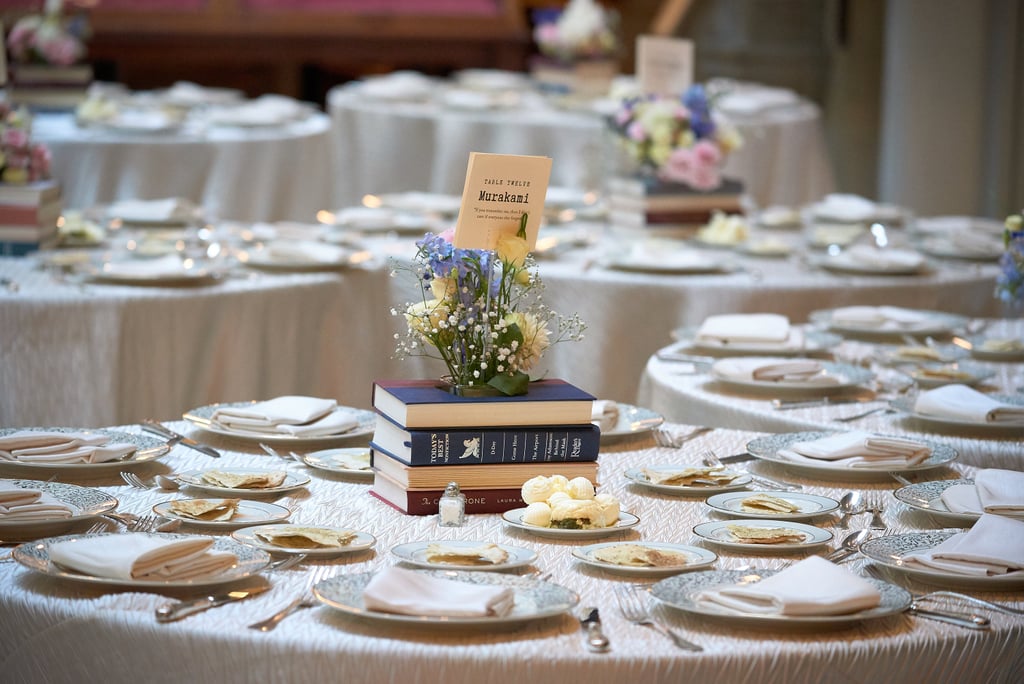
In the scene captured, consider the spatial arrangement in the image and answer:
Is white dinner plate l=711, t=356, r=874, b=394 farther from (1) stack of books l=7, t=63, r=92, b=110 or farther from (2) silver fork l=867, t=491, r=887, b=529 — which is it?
(1) stack of books l=7, t=63, r=92, b=110

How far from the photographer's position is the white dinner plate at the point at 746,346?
310cm

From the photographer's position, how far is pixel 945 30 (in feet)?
24.1

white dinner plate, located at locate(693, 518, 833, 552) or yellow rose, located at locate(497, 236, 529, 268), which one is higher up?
yellow rose, located at locate(497, 236, 529, 268)

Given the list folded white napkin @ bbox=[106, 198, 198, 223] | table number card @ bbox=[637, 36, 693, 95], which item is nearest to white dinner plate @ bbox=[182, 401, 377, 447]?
folded white napkin @ bbox=[106, 198, 198, 223]

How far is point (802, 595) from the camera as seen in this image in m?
1.59

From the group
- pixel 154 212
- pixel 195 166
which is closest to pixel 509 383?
pixel 154 212

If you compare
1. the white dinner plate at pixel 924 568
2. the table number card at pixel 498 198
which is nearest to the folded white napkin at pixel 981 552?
the white dinner plate at pixel 924 568

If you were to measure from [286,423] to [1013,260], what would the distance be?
1.53 meters

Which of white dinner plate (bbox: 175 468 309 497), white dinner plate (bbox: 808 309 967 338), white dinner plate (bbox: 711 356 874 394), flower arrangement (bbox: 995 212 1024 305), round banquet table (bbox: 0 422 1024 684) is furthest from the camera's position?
white dinner plate (bbox: 808 309 967 338)

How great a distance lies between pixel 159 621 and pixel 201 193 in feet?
15.0

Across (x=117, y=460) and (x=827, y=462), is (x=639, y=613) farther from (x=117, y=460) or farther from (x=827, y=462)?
(x=117, y=460)

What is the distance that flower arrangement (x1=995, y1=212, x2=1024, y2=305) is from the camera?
297cm

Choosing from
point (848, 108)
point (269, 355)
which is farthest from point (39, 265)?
point (848, 108)

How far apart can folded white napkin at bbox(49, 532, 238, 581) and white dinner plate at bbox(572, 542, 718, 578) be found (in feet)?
1.39
